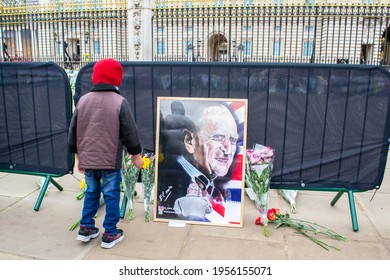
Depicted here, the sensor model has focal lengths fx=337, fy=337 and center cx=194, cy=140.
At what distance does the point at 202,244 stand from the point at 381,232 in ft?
6.21

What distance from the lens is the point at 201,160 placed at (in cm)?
350

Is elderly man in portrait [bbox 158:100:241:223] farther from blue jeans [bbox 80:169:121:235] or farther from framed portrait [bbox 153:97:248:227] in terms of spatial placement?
blue jeans [bbox 80:169:121:235]

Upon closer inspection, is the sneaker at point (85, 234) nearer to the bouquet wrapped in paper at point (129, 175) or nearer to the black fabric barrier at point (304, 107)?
the bouquet wrapped in paper at point (129, 175)

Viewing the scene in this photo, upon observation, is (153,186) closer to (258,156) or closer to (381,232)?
(258,156)

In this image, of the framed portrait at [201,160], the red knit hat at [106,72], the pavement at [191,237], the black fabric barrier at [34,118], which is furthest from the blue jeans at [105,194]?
the black fabric barrier at [34,118]

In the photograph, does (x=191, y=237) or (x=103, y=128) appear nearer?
(x=103, y=128)

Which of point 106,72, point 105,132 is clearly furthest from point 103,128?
point 106,72

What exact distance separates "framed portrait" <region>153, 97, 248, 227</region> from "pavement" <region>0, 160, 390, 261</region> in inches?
7.5

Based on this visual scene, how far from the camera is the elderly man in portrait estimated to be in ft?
11.3

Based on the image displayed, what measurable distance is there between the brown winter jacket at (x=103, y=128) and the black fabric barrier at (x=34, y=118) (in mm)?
1064

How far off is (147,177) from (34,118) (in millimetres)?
1653

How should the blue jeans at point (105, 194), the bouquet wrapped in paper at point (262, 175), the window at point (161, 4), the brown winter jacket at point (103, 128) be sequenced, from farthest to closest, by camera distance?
the window at point (161, 4)
the bouquet wrapped in paper at point (262, 175)
the blue jeans at point (105, 194)
the brown winter jacket at point (103, 128)

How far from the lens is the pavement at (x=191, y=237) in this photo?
3.03 m

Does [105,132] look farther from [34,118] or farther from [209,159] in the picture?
[34,118]
